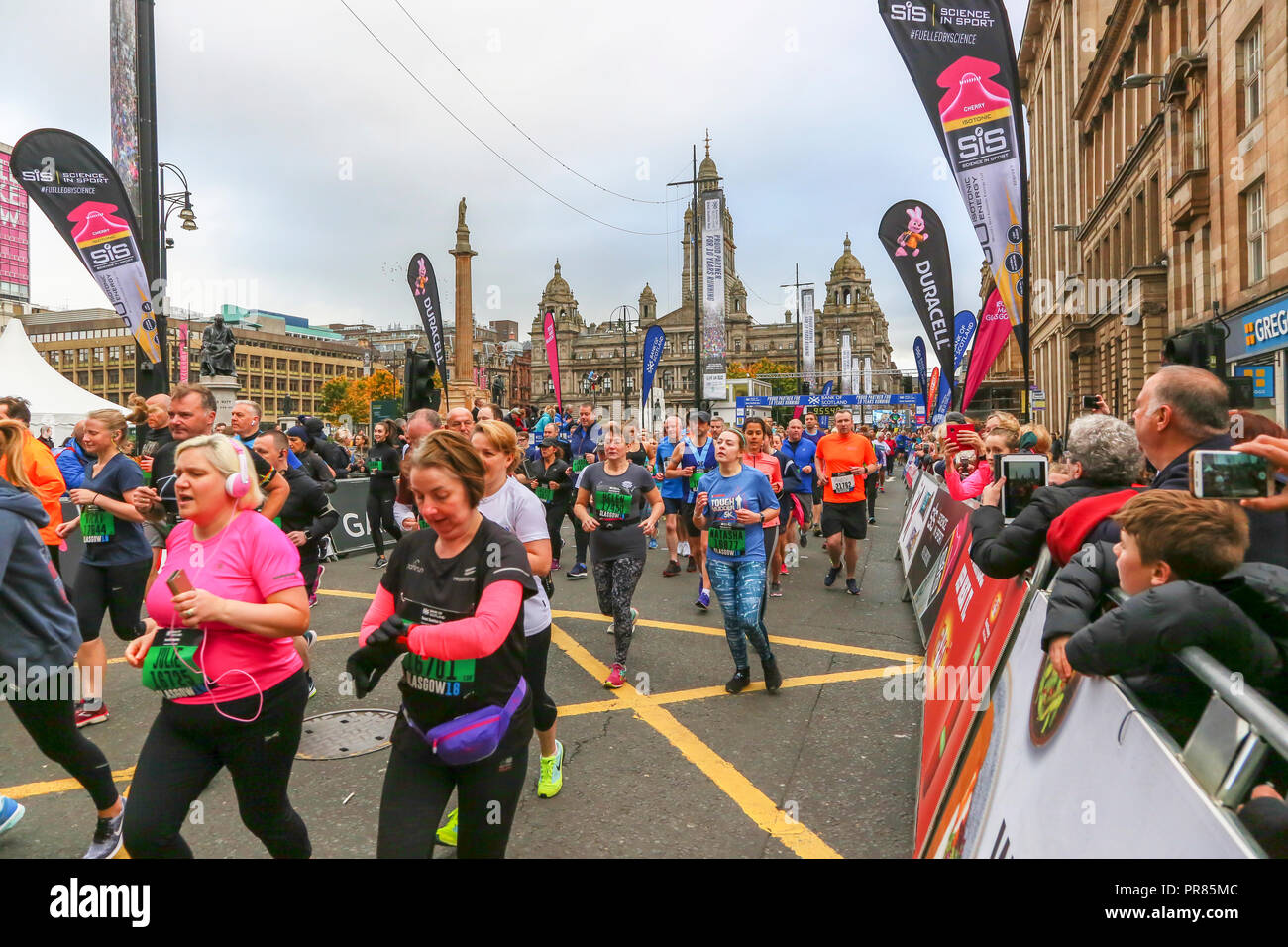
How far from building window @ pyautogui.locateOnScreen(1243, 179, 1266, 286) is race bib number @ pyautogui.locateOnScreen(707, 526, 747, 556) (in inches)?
730

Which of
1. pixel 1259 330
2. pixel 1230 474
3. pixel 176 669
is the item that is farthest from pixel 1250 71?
pixel 176 669

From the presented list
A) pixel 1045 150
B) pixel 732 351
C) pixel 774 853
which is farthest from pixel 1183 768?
pixel 732 351

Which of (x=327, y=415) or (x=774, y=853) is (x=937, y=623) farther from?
(x=327, y=415)

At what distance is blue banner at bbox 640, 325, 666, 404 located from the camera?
941 inches

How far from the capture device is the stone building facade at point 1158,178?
17.8 metres

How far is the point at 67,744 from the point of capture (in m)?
3.44

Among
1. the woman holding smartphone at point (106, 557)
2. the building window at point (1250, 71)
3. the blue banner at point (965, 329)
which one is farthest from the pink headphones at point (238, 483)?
the building window at point (1250, 71)

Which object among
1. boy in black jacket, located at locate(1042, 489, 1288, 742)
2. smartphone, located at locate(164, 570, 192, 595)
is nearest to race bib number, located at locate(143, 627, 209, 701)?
smartphone, located at locate(164, 570, 192, 595)

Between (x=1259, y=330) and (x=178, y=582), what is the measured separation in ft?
70.5

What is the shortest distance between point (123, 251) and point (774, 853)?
11.4 m

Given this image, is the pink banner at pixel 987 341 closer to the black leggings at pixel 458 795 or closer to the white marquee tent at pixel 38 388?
the black leggings at pixel 458 795

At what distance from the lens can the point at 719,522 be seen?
587cm

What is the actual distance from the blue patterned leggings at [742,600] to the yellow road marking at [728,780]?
746mm

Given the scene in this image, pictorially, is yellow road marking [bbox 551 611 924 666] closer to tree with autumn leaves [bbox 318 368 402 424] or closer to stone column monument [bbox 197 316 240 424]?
stone column monument [bbox 197 316 240 424]
